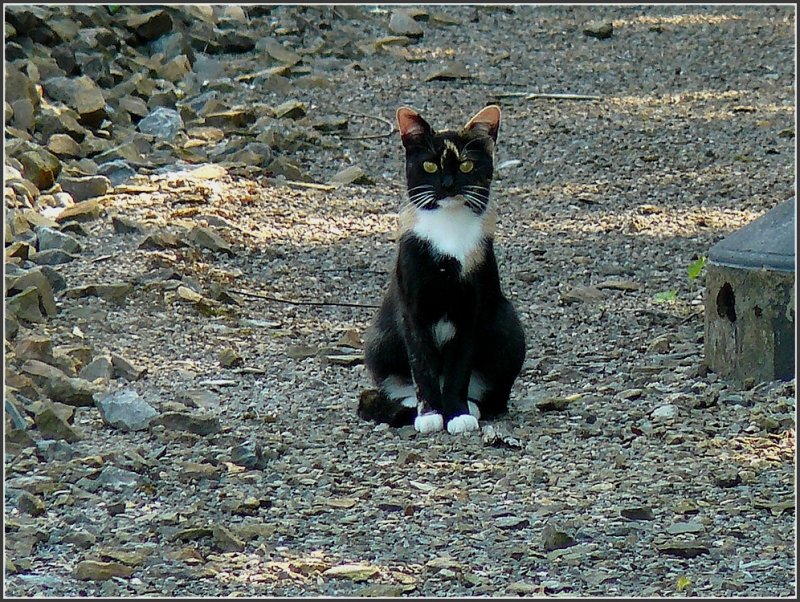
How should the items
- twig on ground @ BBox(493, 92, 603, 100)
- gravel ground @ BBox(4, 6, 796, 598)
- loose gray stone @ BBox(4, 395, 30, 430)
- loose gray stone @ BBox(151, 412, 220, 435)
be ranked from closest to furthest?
gravel ground @ BBox(4, 6, 796, 598)
loose gray stone @ BBox(4, 395, 30, 430)
loose gray stone @ BBox(151, 412, 220, 435)
twig on ground @ BBox(493, 92, 603, 100)

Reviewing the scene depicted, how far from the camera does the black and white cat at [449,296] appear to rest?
167 inches

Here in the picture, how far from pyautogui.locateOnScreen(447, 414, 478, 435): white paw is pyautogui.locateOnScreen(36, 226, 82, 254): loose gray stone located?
226 centimetres

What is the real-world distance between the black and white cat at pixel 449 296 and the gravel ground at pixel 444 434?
5.0 inches

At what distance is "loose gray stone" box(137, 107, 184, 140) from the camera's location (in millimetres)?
7188

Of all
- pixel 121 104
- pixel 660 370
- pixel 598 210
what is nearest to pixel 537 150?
pixel 598 210

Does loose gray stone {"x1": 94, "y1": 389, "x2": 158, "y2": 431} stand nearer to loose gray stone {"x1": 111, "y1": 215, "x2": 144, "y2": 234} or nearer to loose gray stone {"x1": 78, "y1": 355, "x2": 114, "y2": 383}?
loose gray stone {"x1": 78, "y1": 355, "x2": 114, "y2": 383}

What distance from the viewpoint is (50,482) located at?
3.68 m

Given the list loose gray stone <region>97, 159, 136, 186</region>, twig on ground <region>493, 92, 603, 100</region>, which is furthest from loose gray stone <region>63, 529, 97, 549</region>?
twig on ground <region>493, 92, 603, 100</region>

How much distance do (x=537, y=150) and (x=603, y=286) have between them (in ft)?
6.04

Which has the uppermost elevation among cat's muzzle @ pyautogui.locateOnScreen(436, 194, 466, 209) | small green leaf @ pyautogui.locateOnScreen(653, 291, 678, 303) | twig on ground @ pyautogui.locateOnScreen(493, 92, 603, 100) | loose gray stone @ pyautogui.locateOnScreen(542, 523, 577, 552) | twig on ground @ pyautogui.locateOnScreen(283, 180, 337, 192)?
cat's muzzle @ pyautogui.locateOnScreen(436, 194, 466, 209)

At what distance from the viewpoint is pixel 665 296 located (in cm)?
555

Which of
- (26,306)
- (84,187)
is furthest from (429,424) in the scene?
(84,187)

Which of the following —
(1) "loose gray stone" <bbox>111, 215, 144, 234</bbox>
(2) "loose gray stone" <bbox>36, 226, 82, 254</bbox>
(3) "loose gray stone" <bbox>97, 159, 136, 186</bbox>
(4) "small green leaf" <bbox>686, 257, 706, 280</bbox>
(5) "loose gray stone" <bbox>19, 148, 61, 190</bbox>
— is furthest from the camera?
(3) "loose gray stone" <bbox>97, 159, 136, 186</bbox>

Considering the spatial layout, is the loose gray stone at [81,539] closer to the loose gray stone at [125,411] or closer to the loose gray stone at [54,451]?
the loose gray stone at [54,451]
